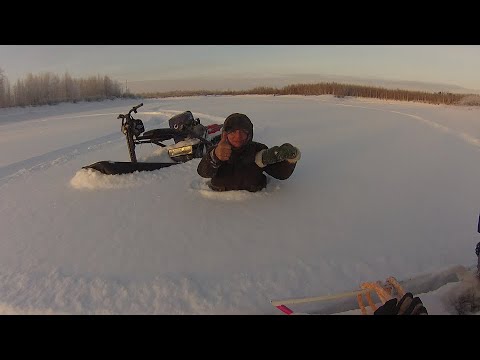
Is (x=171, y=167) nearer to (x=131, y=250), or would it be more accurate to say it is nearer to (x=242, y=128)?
(x=242, y=128)

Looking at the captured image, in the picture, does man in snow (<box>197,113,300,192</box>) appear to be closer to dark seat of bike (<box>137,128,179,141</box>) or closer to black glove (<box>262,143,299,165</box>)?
black glove (<box>262,143,299,165</box>)

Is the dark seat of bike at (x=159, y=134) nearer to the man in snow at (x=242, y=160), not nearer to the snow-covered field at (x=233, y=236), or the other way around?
the snow-covered field at (x=233, y=236)

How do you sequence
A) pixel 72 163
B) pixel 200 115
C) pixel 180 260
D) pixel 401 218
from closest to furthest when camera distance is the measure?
pixel 180 260 → pixel 401 218 → pixel 72 163 → pixel 200 115

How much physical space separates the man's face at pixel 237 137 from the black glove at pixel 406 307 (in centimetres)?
198

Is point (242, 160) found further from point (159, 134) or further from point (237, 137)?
point (159, 134)

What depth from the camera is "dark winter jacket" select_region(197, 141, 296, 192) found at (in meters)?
3.28

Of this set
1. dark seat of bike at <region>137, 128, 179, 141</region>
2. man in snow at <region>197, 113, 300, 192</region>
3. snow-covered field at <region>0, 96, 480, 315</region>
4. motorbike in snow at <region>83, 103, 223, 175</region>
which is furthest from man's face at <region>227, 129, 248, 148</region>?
dark seat of bike at <region>137, 128, 179, 141</region>

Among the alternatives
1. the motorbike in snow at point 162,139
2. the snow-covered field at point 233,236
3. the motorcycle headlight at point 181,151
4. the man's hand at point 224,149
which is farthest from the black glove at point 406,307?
the motorcycle headlight at point 181,151

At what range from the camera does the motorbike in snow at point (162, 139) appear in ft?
13.8

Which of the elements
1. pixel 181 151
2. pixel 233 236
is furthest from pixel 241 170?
pixel 181 151

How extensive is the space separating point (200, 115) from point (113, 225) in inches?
358

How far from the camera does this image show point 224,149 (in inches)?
123

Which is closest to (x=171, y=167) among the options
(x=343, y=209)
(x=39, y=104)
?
(x=343, y=209)

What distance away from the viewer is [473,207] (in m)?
3.08
